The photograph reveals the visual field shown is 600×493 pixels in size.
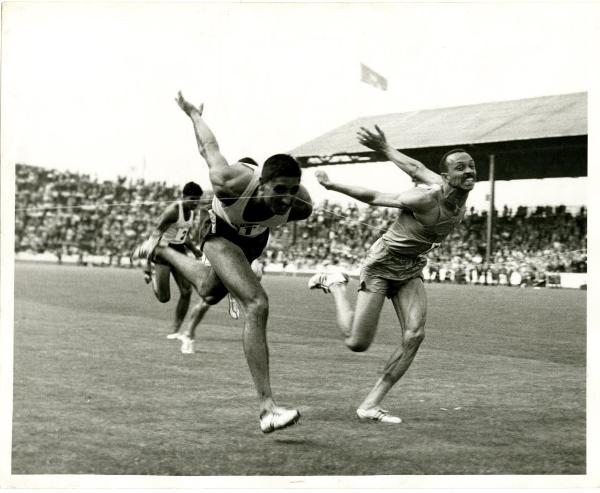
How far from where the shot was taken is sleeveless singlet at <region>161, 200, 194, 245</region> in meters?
10.3

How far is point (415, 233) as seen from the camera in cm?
666

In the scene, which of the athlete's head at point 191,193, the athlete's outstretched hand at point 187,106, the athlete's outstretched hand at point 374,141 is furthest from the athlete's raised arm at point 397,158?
the athlete's head at point 191,193

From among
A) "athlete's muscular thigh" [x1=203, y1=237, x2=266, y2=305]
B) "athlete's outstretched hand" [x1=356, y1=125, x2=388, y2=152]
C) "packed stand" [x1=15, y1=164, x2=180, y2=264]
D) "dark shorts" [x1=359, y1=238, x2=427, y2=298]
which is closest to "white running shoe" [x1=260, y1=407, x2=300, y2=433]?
"athlete's muscular thigh" [x1=203, y1=237, x2=266, y2=305]

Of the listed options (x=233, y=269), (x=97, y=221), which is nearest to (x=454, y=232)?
(x=97, y=221)

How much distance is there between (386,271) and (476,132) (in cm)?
1881

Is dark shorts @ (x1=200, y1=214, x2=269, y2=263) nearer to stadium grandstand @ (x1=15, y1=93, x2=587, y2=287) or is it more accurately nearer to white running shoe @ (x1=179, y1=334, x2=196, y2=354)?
white running shoe @ (x1=179, y1=334, x2=196, y2=354)

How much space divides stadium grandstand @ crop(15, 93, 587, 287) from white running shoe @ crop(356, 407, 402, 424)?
13828 millimetres

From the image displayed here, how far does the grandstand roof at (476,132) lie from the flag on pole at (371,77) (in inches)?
475

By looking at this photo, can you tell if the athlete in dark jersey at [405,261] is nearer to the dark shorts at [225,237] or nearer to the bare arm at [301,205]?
the bare arm at [301,205]

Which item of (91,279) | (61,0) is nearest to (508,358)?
(61,0)

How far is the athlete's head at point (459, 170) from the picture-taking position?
21.1ft

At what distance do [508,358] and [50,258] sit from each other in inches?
1196

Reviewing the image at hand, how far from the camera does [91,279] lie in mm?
26547

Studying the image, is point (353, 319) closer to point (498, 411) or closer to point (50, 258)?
point (498, 411)
